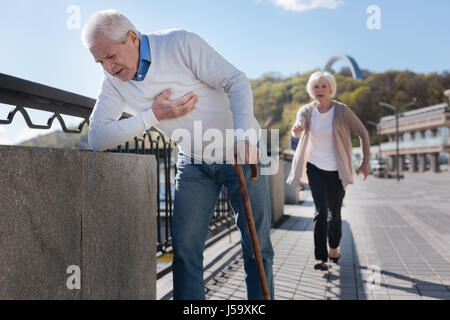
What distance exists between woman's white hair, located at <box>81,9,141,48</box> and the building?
56.2m

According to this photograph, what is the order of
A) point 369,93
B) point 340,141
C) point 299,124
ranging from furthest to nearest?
point 369,93 < point 299,124 < point 340,141

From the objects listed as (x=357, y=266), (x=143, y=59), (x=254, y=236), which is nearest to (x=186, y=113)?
(x=143, y=59)

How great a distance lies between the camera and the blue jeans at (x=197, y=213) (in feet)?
8.00

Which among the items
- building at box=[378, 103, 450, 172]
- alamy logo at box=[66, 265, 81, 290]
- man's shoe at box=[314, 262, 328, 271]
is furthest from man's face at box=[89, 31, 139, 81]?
building at box=[378, 103, 450, 172]

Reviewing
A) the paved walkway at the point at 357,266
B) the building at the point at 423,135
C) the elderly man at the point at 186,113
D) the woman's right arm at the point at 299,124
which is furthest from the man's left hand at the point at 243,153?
the building at the point at 423,135

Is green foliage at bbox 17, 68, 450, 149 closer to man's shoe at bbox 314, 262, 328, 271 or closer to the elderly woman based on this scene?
the elderly woman

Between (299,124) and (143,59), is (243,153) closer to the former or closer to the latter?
(143,59)

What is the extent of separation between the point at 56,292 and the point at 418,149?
63.2m

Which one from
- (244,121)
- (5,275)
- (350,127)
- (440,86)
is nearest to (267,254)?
(244,121)

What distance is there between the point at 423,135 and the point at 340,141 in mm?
61208

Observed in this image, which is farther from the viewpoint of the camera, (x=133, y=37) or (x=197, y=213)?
(x=197, y=213)

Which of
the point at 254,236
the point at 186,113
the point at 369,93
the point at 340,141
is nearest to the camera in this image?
the point at 254,236

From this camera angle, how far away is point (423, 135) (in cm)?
6119
